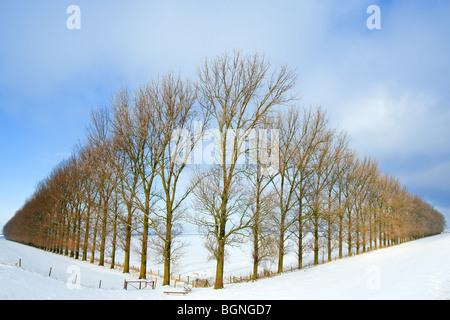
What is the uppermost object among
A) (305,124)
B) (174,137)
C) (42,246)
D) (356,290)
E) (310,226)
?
(305,124)

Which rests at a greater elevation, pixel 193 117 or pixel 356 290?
pixel 193 117

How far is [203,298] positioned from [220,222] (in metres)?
4.17

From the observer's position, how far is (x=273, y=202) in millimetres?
15141

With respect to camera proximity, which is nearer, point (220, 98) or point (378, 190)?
point (220, 98)

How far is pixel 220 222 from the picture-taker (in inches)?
584

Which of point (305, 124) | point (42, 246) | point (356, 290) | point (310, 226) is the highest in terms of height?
point (305, 124)
